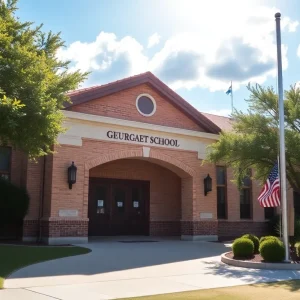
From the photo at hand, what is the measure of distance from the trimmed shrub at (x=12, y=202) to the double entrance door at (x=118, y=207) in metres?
4.31

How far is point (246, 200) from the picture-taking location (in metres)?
23.4

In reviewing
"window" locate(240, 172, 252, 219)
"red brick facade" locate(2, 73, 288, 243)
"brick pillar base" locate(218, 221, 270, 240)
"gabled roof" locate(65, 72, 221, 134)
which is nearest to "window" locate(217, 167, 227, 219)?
"red brick facade" locate(2, 73, 288, 243)

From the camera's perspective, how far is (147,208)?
21.6 meters

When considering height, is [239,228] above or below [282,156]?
below

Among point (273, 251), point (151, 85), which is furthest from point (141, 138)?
point (273, 251)

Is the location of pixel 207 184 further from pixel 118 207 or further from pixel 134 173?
pixel 118 207

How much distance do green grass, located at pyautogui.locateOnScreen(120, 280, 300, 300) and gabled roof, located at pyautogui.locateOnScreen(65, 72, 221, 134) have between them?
1016 centimetres

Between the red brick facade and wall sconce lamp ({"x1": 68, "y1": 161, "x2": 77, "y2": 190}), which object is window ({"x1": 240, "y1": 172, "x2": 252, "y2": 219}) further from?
wall sconce lamp ({"x1": 68, "y1": 161, "x2": 77, "y2": 190})

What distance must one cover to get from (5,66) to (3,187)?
7437mm

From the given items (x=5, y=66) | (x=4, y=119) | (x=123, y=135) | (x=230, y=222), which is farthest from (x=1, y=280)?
(x=230, y=222)

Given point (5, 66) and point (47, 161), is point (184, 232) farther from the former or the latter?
point (5, 66)

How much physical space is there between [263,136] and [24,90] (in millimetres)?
8075

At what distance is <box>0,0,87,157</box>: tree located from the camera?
9422mm

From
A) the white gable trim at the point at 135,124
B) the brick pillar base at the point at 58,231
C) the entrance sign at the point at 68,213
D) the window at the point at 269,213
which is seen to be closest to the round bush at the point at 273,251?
the brick pillar base at the point at 58,231
